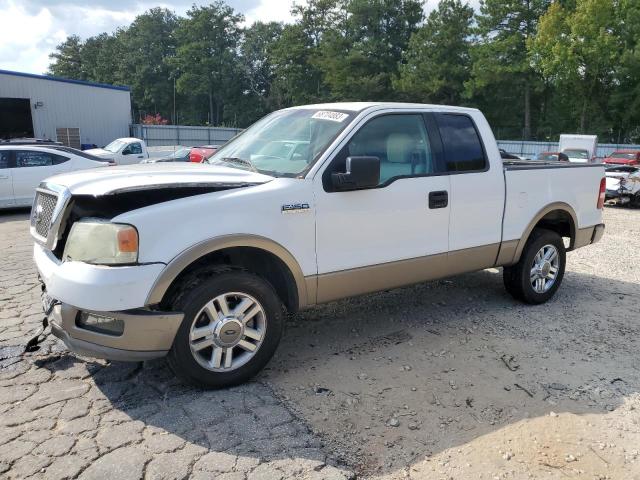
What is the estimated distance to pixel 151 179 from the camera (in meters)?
3.40

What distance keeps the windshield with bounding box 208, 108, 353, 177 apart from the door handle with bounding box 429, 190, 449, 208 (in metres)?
0.95

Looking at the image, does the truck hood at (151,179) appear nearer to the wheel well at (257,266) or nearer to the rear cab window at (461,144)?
the wheel well at (257,266)

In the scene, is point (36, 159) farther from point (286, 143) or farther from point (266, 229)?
point (266, 229)

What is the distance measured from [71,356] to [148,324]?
132 cm

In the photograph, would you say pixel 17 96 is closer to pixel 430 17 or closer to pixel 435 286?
pixel 435 286

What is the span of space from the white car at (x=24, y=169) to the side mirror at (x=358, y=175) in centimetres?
898

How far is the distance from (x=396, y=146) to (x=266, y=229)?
1.43 metres

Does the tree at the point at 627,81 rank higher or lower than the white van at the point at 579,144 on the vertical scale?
higher

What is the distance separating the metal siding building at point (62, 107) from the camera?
96.7ft

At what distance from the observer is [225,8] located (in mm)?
A: 78812

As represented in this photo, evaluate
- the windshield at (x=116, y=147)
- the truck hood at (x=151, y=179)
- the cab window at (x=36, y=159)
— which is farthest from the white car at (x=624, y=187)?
the windshield at (x=116, y=147)

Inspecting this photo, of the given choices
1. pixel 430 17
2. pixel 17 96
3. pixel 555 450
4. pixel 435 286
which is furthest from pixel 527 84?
pixel 555 450

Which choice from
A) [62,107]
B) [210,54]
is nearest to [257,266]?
[62,107]

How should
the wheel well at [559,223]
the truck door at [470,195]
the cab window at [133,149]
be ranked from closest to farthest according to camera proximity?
1. the truck door at [470,195]
2. the wheel well at [559,223]
3. the cab window at [133,149]
